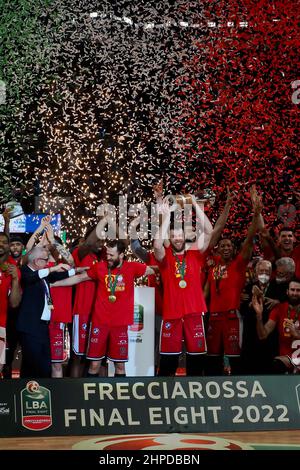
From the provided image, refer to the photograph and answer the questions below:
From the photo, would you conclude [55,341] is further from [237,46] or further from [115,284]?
[237,46]

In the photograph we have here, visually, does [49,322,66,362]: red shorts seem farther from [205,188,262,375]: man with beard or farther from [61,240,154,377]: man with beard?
[205,188,262,375]: man with beard

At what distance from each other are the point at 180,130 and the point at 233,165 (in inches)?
65.9

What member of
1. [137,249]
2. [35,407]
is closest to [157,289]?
[137,249]

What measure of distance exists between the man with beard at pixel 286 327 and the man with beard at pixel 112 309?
47.1 inches

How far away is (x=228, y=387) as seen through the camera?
6172 mm

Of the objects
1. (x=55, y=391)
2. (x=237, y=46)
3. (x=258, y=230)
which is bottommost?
(x=55, y=391)

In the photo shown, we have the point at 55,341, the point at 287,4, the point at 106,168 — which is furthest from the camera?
the point at 106,168

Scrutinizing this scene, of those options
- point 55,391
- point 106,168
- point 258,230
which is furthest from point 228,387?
point 106,168

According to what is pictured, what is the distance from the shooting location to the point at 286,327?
278 inches

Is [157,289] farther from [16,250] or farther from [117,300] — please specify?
[16,250]

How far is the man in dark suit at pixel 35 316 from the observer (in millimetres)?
7164

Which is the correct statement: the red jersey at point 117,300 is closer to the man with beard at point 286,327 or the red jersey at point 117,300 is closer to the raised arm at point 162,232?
the raised arm at point 162,232

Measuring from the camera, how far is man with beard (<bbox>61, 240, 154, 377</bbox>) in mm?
7496

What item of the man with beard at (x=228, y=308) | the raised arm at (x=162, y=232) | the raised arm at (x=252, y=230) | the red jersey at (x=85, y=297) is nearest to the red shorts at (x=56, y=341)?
the red jersey at (x=85, y=297)
